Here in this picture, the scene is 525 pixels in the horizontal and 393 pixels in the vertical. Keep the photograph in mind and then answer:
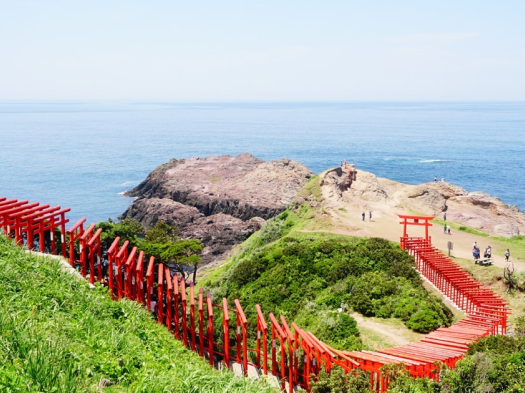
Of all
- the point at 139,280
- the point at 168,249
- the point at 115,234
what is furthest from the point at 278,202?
the point at 139,280

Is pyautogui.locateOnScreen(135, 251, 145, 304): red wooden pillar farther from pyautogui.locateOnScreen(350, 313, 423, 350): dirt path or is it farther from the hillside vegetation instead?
pyautogui.locateOnScreen(350, 313, 423, 350): dirt path

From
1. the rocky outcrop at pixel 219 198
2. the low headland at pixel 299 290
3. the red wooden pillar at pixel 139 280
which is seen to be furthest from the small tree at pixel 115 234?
the rocky outcrop at pixel 219 198

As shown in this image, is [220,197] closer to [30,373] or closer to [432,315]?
[432,315]

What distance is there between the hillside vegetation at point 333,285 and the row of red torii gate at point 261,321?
144 centimetres

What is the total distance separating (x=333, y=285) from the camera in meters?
27.4

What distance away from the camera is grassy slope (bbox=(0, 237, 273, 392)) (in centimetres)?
970

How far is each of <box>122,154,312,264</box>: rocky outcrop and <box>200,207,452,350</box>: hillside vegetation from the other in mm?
22330

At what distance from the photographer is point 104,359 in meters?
11.7

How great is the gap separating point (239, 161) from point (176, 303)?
223 ft

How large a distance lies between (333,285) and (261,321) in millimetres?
Result: 9990

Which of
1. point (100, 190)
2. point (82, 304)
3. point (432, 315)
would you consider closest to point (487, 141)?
point (100, 190)

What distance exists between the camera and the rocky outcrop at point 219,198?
193 ft

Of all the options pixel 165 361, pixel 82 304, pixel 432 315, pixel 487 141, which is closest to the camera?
pixel 165 361

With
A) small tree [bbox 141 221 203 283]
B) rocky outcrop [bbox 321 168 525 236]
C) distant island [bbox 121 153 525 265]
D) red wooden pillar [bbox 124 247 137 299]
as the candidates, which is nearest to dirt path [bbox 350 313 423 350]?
red wooden pillar [bbox 124 247 137 299]
